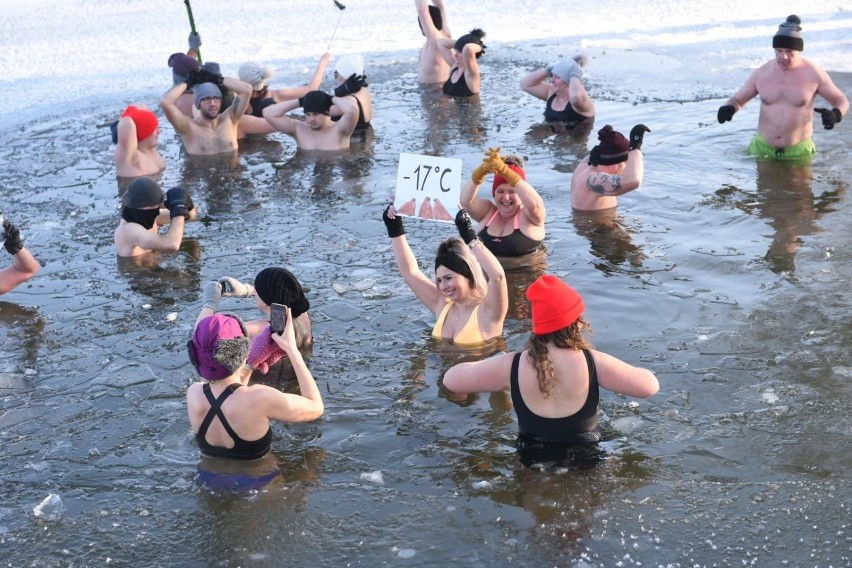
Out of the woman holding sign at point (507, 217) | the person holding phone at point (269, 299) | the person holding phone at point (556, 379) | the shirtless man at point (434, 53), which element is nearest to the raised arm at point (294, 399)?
the person holding phone at point (556, 379)

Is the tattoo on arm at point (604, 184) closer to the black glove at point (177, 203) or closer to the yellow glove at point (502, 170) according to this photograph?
the yellow glove at point (502, 170)

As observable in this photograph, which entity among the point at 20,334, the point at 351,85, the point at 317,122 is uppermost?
the point at 351,85

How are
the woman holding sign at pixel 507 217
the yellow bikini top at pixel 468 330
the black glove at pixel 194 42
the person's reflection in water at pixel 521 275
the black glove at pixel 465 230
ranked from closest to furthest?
1. the black glove at pixel 465 230
2. the yellow bikini top at pixel 468 330
3. the person's reflection in water at pixel 521 275
4. the woman holding sign at pixel 507 217
5. the black glove at pixel 194 42

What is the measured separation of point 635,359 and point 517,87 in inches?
330

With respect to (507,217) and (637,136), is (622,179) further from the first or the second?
(507,217)

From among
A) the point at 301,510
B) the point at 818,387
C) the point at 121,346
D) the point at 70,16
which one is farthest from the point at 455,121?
the point at 70,16

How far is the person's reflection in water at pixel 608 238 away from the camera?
8242 millimetres

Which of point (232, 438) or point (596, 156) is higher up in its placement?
point (596, 156)

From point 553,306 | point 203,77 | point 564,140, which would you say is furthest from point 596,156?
point 203,77

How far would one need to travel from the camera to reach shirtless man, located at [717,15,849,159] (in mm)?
9906

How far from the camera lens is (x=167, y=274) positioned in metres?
8.55

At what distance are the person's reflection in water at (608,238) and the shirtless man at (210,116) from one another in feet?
15.3

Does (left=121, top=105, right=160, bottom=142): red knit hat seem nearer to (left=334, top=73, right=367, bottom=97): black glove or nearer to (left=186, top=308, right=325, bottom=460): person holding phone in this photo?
(left=334, top=73, right=367, bottom=97): black glove

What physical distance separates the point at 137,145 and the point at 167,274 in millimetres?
3004
